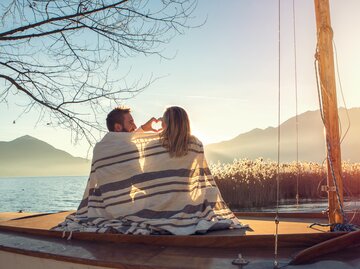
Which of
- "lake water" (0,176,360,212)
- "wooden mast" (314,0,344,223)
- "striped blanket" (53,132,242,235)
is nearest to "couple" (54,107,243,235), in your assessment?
"striped blanket" (53,132,242,235)

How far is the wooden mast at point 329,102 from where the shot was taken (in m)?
3.80

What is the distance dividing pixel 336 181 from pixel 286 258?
108 cm

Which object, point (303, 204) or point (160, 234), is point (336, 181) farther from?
point (303, 204)

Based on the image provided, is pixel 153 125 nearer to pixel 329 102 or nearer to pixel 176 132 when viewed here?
pixel 176 132

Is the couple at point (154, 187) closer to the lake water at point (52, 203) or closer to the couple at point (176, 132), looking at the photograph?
the couple at point (176, 132)

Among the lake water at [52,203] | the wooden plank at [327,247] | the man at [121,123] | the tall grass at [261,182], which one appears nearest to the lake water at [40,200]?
the lake water at [52,203]

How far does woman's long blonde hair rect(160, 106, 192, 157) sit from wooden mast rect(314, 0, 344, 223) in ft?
3.95

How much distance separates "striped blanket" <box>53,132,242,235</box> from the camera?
12.6 ft

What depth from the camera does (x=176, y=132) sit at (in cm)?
392

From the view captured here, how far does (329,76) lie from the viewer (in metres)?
3.93

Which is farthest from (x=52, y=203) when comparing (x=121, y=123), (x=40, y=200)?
(x=121, y=123)

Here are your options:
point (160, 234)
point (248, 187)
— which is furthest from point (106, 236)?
point (248, 187)

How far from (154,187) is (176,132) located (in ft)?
1.71

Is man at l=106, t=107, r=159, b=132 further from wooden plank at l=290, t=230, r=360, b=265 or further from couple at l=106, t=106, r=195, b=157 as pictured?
wooden plank at l=290, t=230, r=360, b=265
